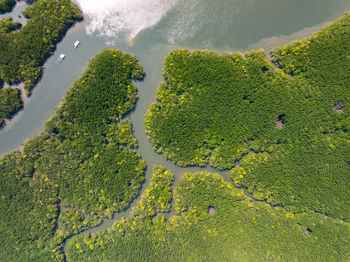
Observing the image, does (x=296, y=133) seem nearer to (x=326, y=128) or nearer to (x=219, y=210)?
(x=326, y=128)

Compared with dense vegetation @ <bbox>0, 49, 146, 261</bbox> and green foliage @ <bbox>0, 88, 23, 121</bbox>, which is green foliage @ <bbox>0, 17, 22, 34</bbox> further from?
dense vegetation @ <bbox>0, 49, 146, 261</bbox>

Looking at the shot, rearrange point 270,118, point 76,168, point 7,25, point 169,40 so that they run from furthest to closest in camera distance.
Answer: point 169,40
point 76,168
point 7,25
point 270,118

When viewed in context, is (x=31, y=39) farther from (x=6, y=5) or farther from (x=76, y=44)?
(x=6, y=5)

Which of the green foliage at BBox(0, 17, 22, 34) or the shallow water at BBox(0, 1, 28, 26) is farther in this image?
the shallow water at BBox(0, 1, 28, 26)

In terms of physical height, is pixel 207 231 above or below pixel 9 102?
below

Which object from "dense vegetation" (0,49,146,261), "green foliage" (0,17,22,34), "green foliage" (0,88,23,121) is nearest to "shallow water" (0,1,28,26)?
"green foliage" (0,17,22,34)

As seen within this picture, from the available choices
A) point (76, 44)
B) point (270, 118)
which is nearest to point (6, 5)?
point (76, 44)
